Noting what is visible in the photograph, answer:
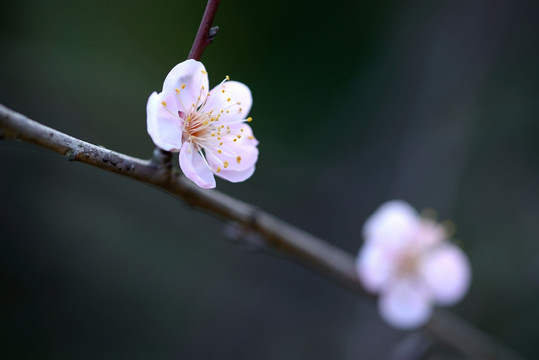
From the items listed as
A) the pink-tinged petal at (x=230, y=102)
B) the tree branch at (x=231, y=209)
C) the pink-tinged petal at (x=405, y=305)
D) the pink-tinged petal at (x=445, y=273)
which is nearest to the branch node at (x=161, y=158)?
the tree branch at (x=231, y=209)

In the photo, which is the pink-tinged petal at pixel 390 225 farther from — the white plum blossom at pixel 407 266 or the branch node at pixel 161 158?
the branch node at pixel 161 158

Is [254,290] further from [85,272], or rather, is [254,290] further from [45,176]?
[45,176]

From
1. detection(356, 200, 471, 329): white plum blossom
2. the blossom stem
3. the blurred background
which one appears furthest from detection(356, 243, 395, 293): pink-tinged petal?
the blossom stem

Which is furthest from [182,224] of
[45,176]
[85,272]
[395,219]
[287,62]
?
[395,219]

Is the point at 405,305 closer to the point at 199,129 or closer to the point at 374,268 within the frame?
the point at 374,268

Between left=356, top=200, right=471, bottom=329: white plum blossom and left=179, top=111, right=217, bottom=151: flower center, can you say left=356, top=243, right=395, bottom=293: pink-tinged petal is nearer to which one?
left=356, top=200, right=471, bottom=329: white plum blossom

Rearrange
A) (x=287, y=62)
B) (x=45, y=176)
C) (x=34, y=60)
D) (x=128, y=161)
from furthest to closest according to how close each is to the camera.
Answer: (x=287, y=62), (x=45, y=176), (x=34, y=60), (x=128, y=161)

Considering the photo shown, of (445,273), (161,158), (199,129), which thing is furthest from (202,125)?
(445,273)
